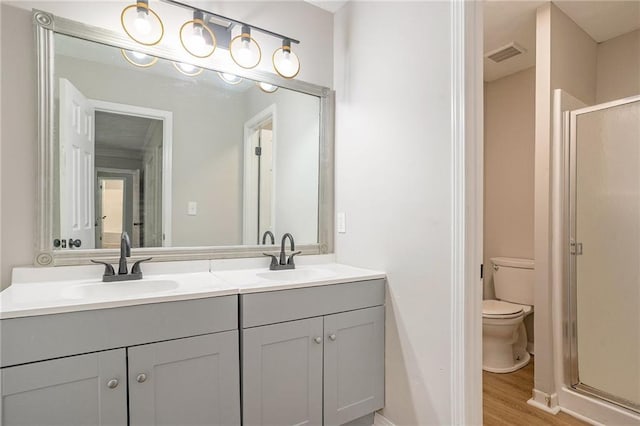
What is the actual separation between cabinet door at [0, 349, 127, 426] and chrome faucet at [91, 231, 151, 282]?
0.44m

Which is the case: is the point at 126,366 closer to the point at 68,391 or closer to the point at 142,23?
the point at 68,391

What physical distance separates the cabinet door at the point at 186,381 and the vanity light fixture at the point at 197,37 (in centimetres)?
136

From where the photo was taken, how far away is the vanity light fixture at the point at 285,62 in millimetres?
1910

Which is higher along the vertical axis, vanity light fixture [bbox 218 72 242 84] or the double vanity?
vanity light fixture [bbox 218 72 242 84]

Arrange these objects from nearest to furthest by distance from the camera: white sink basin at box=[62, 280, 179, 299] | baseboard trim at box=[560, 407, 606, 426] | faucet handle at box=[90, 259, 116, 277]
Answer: white sink basin at box=[62, 280, 179, 299]
faucet handle at box=[90, 259, 116, 277]
baseboard trim at box=[560, 407, 606, 426]

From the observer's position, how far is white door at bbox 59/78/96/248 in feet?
4.84

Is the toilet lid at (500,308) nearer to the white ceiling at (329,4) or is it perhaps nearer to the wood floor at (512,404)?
the wood floor at (512,404)

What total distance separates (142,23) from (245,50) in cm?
49

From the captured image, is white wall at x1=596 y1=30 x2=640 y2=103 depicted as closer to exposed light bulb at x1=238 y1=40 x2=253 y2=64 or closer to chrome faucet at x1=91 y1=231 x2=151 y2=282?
exposed light bulb at x1=238 y1=40 x2=253 y2=64

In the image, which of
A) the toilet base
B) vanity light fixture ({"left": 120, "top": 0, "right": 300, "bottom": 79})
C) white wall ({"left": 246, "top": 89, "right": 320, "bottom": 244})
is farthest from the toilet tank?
vanity light fixture ({"left": 120, "top": 0, "right": 300, "bottom": 79})

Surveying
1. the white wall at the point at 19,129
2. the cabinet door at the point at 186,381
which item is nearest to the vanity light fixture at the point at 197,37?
the white wall at the point at 19,129

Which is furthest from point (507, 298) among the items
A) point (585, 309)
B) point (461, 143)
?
point (461, 143)

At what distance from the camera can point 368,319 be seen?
1.69 m

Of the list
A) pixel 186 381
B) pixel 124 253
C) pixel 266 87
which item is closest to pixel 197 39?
pixel 266 87
